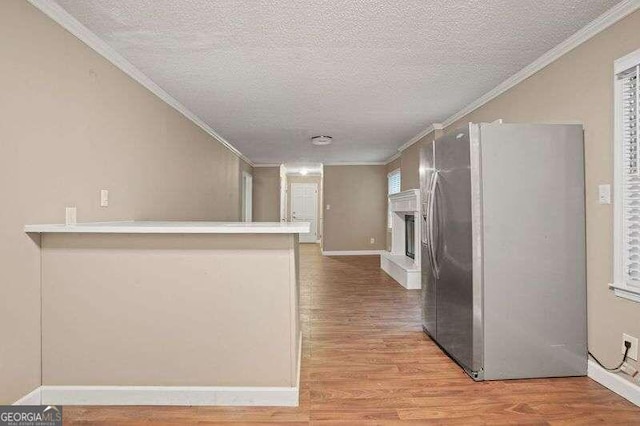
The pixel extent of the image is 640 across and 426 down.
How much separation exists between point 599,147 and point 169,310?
2882mm

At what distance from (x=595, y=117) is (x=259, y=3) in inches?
89.6

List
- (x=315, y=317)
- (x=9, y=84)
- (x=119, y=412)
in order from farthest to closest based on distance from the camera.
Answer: (x=315, y=317), (x=119, y=412), (x=9, y=84)

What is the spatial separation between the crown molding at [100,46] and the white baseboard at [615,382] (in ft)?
13.2

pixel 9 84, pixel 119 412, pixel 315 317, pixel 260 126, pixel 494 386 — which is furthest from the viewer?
pixel 260 126

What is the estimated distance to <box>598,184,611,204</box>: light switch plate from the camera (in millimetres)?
2053

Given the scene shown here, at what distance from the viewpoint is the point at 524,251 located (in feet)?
7.14

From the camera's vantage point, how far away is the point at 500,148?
7.15 ft

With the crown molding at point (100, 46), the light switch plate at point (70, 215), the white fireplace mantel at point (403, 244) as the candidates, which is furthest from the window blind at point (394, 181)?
the light switch plate at point (70, 215)

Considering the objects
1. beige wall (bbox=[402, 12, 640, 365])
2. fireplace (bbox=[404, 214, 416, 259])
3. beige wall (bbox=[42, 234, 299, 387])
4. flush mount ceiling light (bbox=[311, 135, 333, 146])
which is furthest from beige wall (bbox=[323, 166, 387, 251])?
beige wall (bbox=[42, 234, 299, 387])

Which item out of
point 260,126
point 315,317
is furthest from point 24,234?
point 260,126

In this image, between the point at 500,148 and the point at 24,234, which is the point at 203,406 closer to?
the point at 24,234

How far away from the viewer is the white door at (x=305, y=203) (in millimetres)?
10648

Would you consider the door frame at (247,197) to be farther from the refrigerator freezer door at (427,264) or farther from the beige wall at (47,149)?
the refrigerator freezer door at (427,264)

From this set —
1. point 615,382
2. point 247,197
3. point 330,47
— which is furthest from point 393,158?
point 615,382
